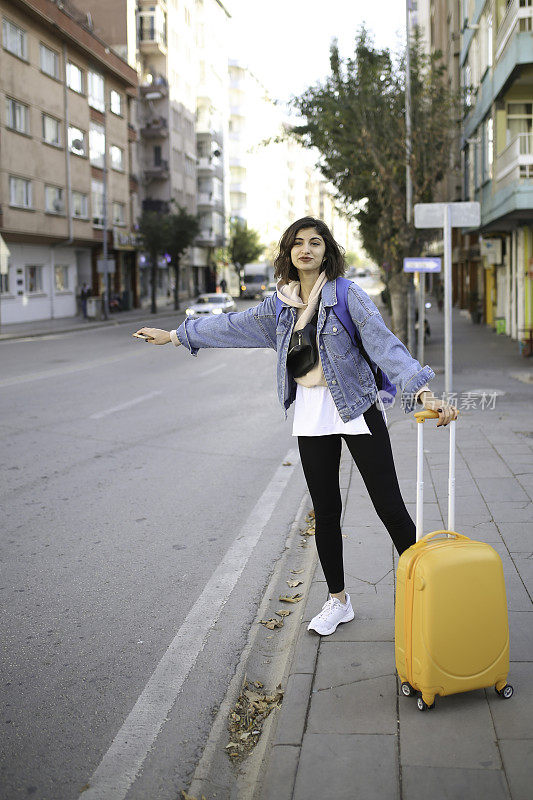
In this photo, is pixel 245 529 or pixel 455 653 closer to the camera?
pixel 455 653

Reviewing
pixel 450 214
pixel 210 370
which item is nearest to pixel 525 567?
pixel 450 214

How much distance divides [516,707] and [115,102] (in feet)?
165

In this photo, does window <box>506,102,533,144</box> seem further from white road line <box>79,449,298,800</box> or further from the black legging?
the black legging

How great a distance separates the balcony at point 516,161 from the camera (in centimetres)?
2031

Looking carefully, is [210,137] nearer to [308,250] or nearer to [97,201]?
[97,201]

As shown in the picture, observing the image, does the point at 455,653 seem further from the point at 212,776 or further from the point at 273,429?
the point at 273,429

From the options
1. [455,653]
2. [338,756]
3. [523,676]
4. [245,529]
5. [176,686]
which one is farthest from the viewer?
[245,529]

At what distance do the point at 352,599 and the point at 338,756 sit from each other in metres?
1.61

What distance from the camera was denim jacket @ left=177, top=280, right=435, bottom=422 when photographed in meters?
3.71

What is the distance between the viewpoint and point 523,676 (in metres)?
3.58

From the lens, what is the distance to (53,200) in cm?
4031

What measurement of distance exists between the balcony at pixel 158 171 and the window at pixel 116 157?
546 inches

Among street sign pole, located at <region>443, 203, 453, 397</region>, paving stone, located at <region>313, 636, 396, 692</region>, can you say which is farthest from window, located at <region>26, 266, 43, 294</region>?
paving stone, located at <region>313, 636, 396, 692</region>

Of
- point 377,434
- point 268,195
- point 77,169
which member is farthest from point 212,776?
point 268,195
